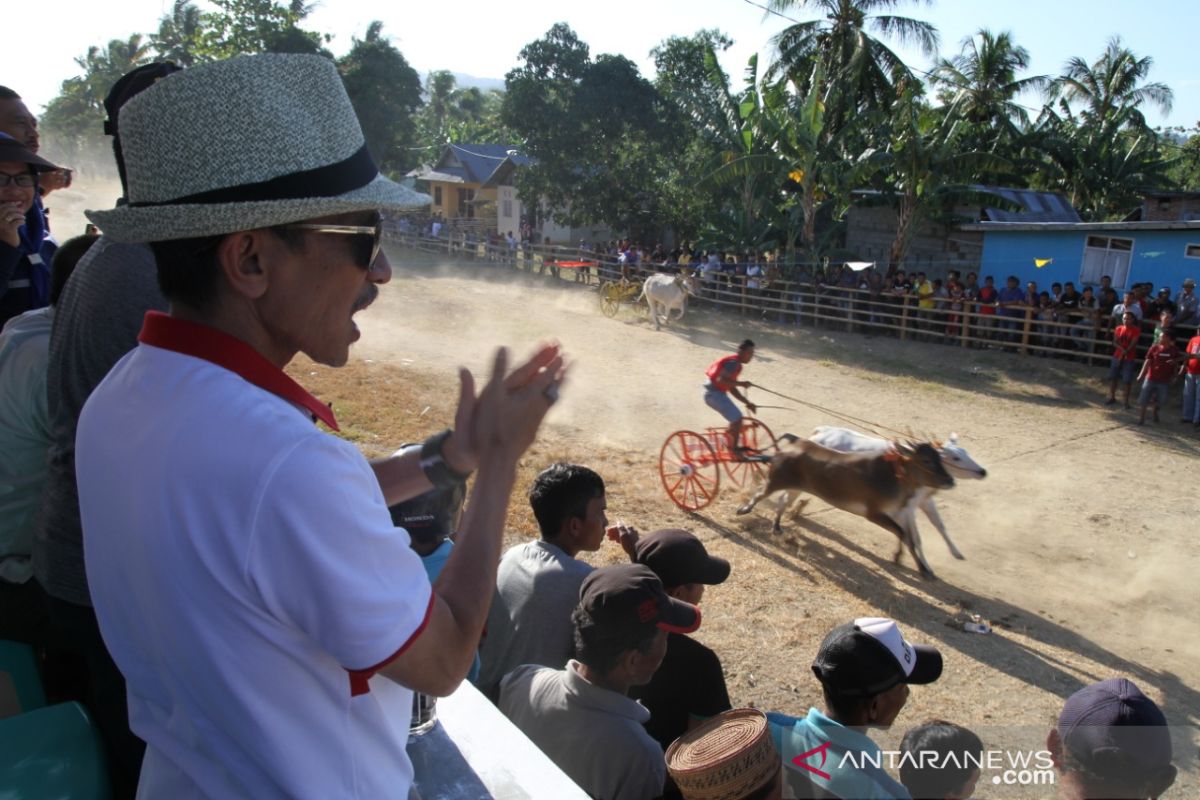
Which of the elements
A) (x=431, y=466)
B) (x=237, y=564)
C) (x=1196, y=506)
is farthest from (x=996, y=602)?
(x=237, y=564)

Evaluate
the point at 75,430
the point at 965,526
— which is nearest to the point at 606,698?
the point at 75,430

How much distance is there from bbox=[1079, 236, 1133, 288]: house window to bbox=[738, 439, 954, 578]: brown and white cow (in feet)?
45.0

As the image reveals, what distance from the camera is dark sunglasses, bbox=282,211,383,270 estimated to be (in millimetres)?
1279

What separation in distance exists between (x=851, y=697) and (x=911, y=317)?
1708 centimetres

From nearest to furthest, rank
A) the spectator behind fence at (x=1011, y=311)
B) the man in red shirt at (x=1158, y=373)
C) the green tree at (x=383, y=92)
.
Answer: the man in red shirt at (x=1158, y=373) < the spectator behind fence at (x=1011, y=311) < the green tree at (x=383, y=92)

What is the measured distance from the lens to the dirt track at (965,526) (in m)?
5.73

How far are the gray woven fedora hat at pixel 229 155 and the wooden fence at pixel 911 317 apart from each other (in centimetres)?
1568

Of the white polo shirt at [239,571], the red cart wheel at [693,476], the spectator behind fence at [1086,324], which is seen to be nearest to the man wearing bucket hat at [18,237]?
the white polo shirt at [239,571]

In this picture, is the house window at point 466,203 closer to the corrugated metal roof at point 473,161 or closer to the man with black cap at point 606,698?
the corrugated metal roof at point 473,161

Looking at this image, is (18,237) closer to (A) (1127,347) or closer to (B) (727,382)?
(B) (727,382)

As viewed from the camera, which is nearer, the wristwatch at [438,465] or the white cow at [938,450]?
the wristwatch at [438,465]

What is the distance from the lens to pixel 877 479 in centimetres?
728

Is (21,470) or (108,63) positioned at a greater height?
(108,63)

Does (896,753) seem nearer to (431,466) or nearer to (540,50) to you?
(431,466)
